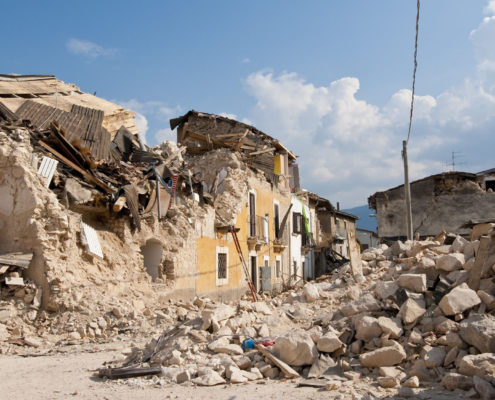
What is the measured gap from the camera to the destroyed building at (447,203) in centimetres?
2588

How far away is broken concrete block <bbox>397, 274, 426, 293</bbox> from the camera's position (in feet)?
24.6

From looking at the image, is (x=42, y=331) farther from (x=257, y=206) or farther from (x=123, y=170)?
(x=257, y=206)

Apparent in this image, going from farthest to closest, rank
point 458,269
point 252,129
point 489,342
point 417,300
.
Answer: point 252,129 → point 458,269 → point 417,300 → point 489,342

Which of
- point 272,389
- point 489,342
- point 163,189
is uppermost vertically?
point 163,189

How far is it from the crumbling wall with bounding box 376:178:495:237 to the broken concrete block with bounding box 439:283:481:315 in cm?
2111

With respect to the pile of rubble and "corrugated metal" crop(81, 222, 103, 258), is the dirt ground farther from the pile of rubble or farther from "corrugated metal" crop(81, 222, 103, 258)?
"corrugated metal" crop(81, 222, 103, 258)

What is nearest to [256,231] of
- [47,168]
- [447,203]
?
[47,168]

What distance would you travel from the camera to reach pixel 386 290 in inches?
305

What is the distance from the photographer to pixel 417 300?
7.15 metres

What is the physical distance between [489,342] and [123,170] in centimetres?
1067

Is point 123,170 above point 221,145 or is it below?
below

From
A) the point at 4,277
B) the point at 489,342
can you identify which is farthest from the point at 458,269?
the point at 4,277

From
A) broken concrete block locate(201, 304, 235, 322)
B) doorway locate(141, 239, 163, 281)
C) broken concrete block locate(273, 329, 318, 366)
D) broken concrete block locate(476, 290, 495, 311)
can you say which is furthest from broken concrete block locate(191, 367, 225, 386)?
doorway locate(141, 239, 163, 281)

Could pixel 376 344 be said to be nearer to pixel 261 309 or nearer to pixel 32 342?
pixel 261 309
